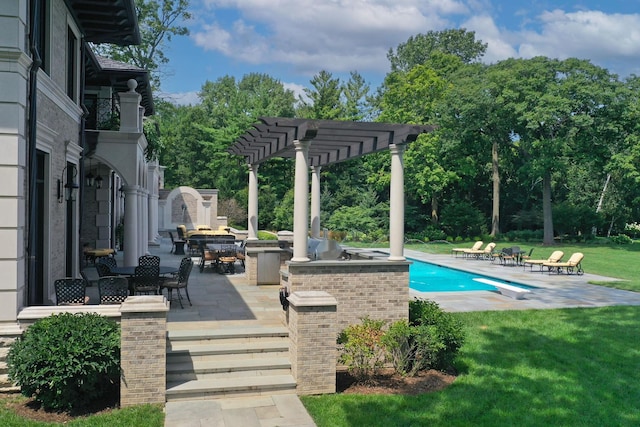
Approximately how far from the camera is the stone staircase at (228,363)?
25.2 feet

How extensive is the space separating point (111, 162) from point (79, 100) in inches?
83.3

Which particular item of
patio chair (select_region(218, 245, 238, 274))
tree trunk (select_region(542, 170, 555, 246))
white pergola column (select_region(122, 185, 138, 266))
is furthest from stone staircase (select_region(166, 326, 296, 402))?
tree trunk (select_region(542, 170, 555, 246))

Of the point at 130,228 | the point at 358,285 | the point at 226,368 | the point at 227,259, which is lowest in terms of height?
the point at 226,368

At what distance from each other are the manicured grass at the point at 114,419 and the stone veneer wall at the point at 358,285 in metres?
3.06

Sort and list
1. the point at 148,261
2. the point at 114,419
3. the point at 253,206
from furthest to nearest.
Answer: the point at 253,206, the point at 148,261, the point at 114,419

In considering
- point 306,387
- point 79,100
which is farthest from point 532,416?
point 79,100

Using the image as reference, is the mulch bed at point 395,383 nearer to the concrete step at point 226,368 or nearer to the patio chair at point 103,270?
the concrete step at point 226,368

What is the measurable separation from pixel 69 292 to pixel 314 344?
14.3ft

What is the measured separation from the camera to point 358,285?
377 inches

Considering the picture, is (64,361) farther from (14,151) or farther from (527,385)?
(527,385)

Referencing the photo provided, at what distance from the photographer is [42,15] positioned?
30.3 ft

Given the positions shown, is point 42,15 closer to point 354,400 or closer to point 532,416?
point 354,400

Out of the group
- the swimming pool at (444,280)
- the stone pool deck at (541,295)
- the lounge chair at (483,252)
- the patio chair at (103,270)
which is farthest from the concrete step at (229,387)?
the lounge chair at (483,252)

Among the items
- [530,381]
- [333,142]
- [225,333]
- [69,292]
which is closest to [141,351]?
[225,333]
